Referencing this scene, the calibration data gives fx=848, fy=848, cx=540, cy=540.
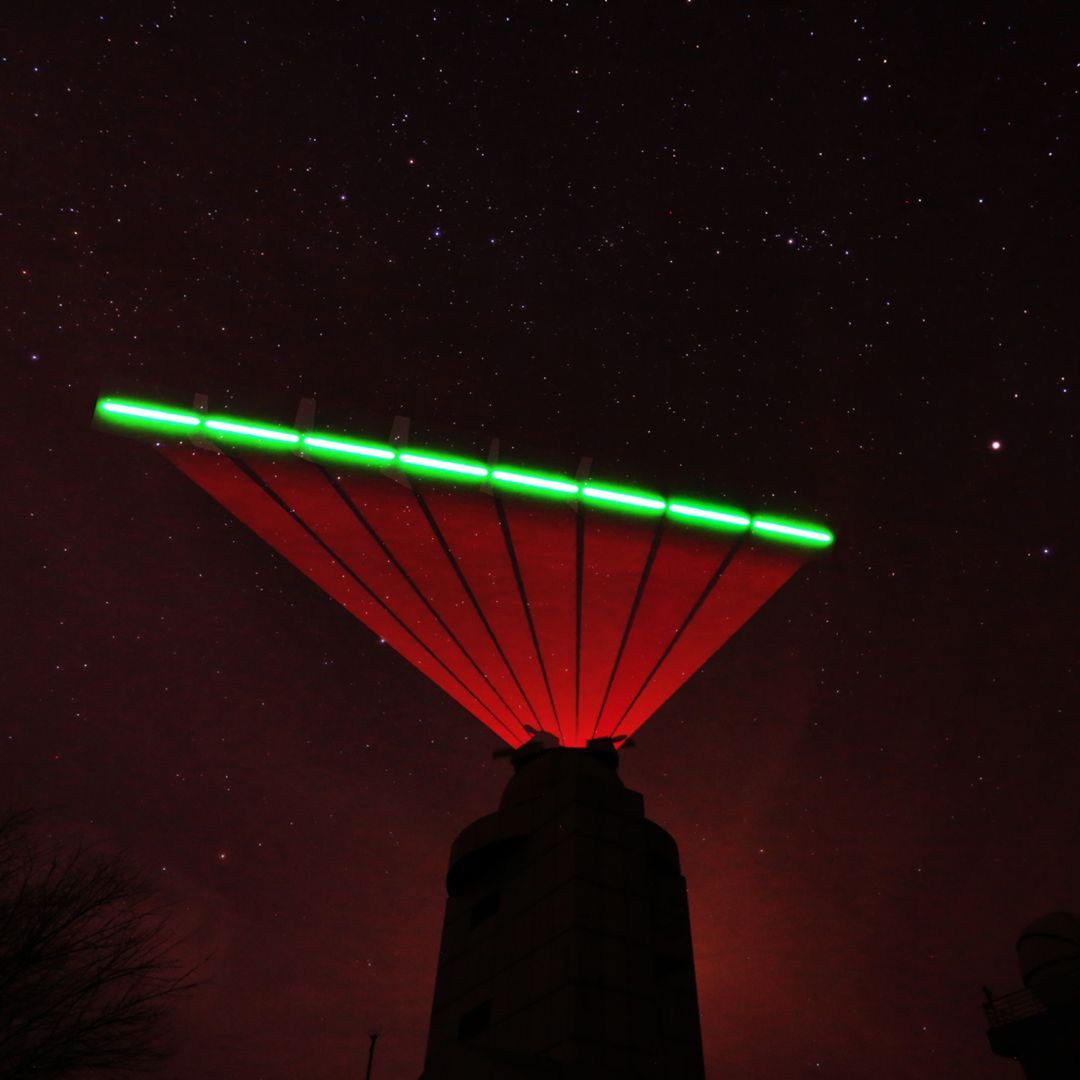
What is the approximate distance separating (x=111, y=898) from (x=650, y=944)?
8.16 m

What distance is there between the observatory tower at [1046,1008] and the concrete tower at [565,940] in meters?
9.61

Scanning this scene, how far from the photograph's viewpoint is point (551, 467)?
1386 centimetres

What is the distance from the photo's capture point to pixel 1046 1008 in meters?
18.5

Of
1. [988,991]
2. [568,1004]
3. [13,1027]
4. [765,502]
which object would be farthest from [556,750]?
[988,991]

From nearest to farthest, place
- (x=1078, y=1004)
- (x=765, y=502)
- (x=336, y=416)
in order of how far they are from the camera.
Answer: (x=336, y=416)
(x=765, y=502)
(x=1078, y=1004)

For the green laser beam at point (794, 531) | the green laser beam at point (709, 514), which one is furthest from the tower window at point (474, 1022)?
the green laser beam at point (794, 531)

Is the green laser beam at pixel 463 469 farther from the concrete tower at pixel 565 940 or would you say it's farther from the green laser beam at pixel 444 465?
the concrete tower at pixel 565 940

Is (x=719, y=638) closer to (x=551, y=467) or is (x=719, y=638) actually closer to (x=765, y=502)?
(x=765, y=502)

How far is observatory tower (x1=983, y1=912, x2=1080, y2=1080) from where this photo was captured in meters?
18.2

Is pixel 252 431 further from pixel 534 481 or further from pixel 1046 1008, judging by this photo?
pixel 1046 1008

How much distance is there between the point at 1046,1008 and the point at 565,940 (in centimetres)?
1260

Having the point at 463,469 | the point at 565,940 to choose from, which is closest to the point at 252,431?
the point at 463,469

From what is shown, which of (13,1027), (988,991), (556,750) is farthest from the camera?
(988,991)

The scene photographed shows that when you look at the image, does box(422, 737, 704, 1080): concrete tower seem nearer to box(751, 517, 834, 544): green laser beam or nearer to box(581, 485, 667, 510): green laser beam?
box(581, 485, 667, 510): green laser beam
